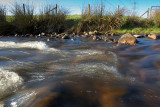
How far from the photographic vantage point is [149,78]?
2303 mm

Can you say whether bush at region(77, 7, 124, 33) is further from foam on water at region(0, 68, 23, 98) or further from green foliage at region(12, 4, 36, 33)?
foam on water at region(0, 68, 23, 98)

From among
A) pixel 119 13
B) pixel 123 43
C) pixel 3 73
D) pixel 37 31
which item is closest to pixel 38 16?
pixel 37 31

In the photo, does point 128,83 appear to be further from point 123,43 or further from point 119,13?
point 119,13

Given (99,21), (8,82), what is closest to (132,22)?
(99,21)

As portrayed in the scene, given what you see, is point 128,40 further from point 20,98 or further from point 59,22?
point 59,22

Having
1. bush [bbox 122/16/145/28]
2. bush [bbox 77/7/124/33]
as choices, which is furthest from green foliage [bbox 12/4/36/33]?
bush [bbox 122/16/145/28]

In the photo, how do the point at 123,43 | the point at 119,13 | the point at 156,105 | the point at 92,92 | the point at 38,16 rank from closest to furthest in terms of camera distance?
the point at 156,105 < the point at 92,92 < the point at 123,43 < the point at 119,13 < the point at 38,16

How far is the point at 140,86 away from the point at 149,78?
389 mm

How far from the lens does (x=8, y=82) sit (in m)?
2.16

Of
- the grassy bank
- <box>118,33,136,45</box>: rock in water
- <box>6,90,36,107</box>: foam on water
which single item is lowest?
<box>6,90,36,107</box>: foam on water

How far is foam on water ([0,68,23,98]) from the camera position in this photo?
1.93 m

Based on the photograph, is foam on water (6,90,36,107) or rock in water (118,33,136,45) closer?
foam on water (6,90,36,107)

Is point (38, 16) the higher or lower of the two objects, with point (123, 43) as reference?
higher

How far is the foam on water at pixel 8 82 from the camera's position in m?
1.93
